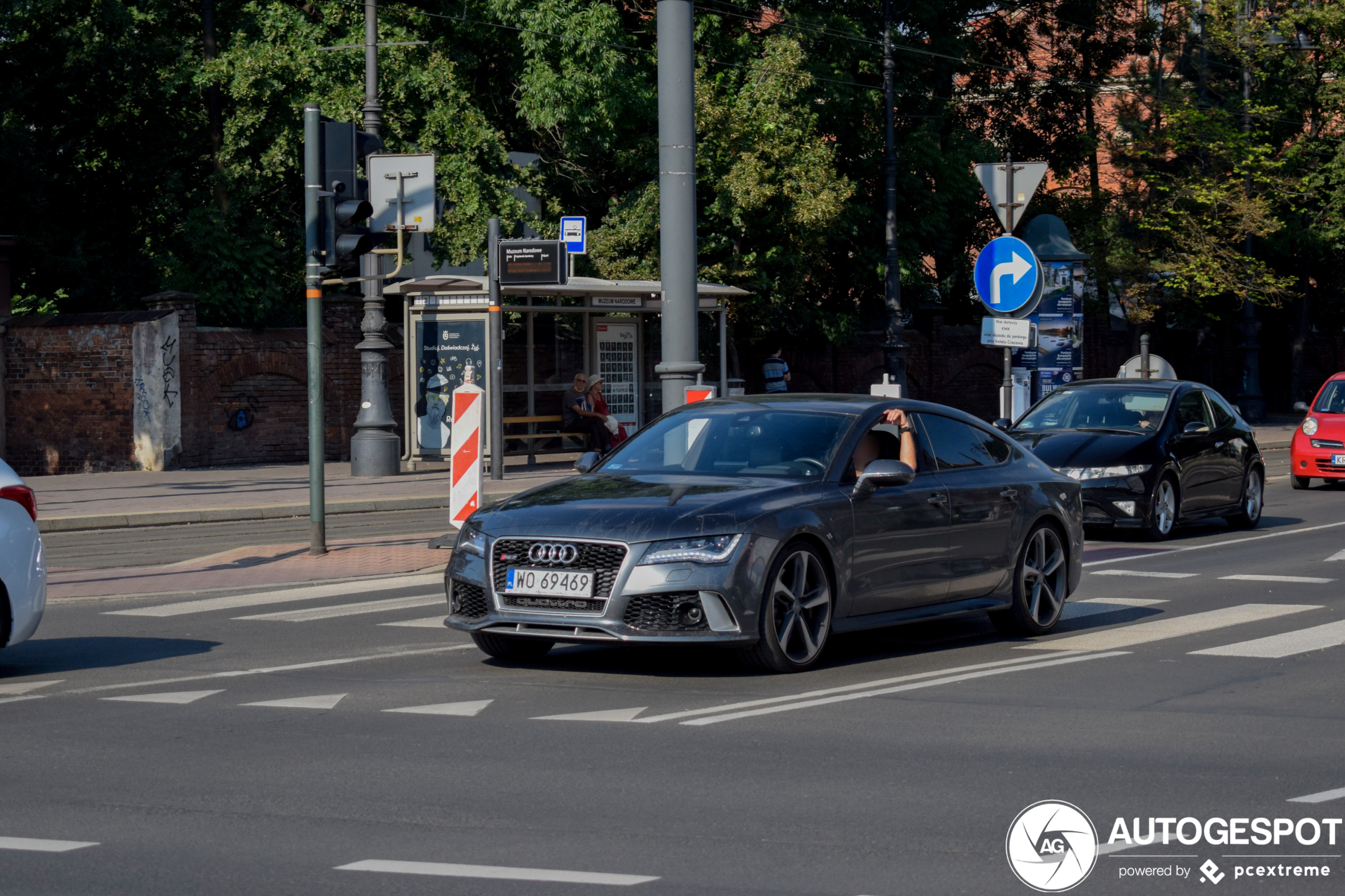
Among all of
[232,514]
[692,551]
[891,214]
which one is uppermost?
[891,214]

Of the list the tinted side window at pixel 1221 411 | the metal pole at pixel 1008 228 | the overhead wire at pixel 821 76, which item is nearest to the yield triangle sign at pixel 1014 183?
the metal pole at pixel 1008 228

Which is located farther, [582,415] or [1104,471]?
[582,415]

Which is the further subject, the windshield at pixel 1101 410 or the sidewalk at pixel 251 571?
the windshield at pixel 1101 410

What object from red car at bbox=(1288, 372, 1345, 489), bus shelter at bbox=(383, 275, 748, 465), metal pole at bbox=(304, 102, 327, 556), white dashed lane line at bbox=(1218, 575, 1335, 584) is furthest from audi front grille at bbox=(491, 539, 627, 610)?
red car at bbox=(1288, 372, 1345, 489)

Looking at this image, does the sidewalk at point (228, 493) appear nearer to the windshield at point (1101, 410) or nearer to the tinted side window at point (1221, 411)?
the windshield at point (1101, 410)

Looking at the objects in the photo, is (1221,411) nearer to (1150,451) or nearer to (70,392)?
(1150,451)

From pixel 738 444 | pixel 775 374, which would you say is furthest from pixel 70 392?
pixel 738 444

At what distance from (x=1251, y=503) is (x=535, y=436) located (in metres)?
13.0

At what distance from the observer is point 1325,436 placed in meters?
22.4

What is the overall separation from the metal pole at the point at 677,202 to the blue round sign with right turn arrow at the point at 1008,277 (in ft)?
17.1

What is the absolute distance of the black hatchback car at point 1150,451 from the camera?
1620 centimetres

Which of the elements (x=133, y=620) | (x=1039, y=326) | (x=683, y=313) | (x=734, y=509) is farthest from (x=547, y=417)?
(x=734, y=509)

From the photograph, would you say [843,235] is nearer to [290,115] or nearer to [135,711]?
[290,115]

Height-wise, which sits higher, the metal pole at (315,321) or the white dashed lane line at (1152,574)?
the metal pole at (315,321)
